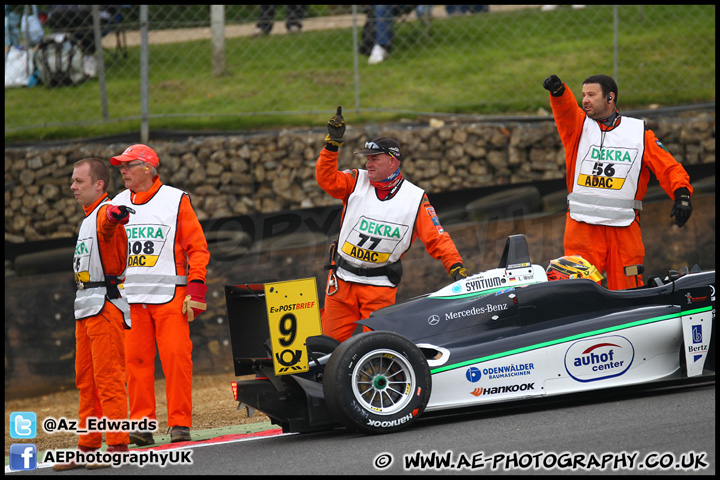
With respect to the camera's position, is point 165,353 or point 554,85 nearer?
point 165,353

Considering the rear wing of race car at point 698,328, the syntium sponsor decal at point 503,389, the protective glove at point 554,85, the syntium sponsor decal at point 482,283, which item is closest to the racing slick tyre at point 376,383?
the syntium sponsor decal at point 503,389

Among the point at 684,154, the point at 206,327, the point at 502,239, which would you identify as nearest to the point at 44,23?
the point at 206,327

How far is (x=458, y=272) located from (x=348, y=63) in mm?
6923

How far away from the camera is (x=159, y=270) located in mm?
6277

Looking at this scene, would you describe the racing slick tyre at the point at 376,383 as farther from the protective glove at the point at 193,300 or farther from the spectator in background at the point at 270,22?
the spectator in background at the point at 270,22

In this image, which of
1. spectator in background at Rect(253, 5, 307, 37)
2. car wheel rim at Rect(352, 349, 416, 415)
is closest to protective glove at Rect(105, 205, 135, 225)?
car wheel rim at Rect(352, 349, 416, 415)

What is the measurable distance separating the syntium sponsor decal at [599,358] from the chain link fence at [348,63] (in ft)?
20.9

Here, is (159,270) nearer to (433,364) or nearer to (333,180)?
(333,180)

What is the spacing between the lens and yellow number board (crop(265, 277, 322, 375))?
221 inches

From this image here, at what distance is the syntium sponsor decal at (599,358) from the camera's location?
586 centimetres

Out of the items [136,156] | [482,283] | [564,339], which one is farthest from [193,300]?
[564,339]

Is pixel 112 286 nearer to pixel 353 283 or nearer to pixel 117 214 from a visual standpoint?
pixel 117 214

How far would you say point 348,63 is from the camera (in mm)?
12680

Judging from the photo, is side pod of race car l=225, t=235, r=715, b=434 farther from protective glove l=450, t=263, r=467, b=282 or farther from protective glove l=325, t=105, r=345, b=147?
protective glove l=325, t=105, r=345, b=147
